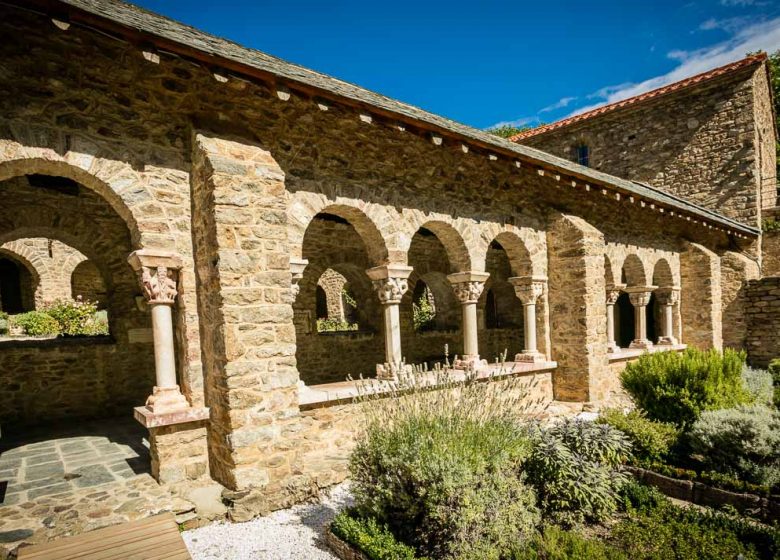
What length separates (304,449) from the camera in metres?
4.62

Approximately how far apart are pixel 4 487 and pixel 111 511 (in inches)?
44.9

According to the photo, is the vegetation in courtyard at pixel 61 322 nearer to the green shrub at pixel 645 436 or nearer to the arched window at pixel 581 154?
the green shrub at pixel 645 436

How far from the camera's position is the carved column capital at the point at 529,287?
290 inches

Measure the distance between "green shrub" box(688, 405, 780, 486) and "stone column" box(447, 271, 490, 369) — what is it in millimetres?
2842

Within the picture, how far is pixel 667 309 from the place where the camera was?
1091 cm

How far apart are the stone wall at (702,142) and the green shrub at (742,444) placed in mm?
10620

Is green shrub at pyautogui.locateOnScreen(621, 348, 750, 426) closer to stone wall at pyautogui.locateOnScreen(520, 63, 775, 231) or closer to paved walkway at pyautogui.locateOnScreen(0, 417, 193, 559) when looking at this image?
paved walkway at pyautogui.locateOnScreen(0, 417, 193, 559)

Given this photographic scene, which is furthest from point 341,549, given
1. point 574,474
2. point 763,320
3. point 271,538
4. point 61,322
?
point 763,320

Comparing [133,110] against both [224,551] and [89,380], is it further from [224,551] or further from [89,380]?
[89,380]

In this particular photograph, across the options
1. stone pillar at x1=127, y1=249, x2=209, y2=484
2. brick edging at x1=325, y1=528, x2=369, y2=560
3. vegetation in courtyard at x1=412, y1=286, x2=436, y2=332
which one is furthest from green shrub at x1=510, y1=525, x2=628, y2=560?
vegetation in courtyard at x1=412, y1=286, x2=436, y2=332

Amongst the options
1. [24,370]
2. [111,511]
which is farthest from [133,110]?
[24,370]

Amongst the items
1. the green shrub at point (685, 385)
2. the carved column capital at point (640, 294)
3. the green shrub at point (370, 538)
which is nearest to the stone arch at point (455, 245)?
the green shrub at point (685, 385)

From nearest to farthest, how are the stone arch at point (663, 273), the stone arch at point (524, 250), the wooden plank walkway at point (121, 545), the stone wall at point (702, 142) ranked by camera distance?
the wooden plank walkway at point (121, 545) < the stone arch at point (524, 250) < the stone arch at point (663, 273) < the stone wall at point (702, 142)

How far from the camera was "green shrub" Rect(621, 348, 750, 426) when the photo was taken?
197 inches
